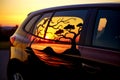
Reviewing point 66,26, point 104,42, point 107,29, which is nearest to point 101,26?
point 107,29

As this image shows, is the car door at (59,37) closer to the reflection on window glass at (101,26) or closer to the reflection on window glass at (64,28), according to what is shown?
the reflection on window glass at (64,28)

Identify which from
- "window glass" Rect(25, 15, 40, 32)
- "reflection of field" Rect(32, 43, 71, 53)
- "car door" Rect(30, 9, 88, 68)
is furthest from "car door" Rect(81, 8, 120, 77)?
"window glass" Rect(25, 15, 40, 32)

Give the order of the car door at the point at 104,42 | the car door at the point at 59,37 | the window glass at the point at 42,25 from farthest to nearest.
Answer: the window glass at the point at 42,25, the car door at the point at 59,37, the car door at the point at 104,42

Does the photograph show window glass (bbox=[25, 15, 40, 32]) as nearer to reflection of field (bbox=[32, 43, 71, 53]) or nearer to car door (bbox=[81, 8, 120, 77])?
reflection of field (bbox=[32, 43, 71, 53])

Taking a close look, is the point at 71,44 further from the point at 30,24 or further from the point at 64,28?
the point at 30,24

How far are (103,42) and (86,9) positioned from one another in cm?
60

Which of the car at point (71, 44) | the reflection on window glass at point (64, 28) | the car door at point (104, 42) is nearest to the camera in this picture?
the car door at point (104, 42)

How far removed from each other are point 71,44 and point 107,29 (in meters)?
0.56

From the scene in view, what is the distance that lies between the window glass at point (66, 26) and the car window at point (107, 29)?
0.92 feet

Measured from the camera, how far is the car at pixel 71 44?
4.32 meters

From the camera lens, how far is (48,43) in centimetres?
522

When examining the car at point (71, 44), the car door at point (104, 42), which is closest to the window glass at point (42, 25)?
the car at point (71, 44)

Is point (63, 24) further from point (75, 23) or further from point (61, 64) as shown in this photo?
point (61, 64)

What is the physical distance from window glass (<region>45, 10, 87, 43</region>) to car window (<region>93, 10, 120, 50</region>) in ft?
0.92
